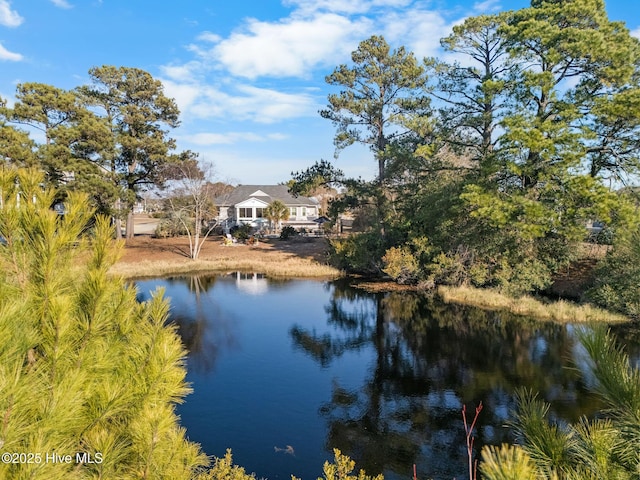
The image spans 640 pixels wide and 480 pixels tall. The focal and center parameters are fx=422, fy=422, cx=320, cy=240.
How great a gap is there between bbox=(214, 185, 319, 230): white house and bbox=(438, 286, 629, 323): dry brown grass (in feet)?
88.5

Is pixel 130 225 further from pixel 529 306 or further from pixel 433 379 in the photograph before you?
pixel 433 379

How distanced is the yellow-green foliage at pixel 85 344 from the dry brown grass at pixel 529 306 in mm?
15398

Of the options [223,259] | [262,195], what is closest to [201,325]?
[223,259]

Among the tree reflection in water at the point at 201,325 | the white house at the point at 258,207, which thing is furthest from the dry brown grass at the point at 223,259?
the white house at the point at 258,207

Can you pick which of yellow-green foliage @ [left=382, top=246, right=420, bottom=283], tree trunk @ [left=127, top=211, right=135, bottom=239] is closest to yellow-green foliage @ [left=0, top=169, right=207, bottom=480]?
yellow-green foliage @ [left=382, top=246, right=420, bottom=283]

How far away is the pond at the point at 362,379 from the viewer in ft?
27.3

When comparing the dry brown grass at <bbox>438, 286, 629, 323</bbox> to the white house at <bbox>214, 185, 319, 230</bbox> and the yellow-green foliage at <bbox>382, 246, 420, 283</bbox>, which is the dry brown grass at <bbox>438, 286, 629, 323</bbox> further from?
the white house at <bbox>214, 185, 319, 230</bbox>

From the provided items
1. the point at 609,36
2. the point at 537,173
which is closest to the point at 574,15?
the point at 609,36

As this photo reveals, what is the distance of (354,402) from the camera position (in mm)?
10273

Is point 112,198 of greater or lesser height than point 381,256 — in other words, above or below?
above

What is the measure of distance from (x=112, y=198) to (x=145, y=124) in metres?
7.99

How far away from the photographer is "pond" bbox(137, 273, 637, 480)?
833cm

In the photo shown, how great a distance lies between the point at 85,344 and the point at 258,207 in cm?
4580

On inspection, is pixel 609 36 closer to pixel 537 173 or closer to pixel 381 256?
pixel 537 173
